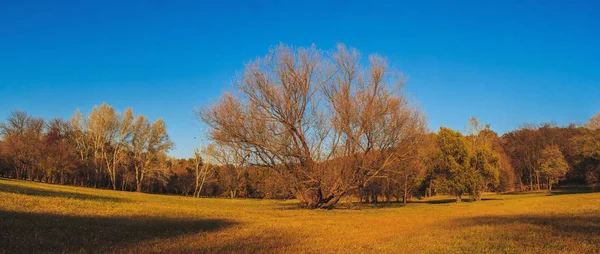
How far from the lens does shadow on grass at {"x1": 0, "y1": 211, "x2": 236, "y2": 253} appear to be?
739 cm

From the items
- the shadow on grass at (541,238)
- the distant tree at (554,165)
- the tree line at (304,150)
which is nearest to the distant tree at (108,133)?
the tree line at (304,150)

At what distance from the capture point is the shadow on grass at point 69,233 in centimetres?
739

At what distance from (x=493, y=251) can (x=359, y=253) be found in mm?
3074

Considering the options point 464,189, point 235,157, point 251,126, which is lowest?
point 464,189

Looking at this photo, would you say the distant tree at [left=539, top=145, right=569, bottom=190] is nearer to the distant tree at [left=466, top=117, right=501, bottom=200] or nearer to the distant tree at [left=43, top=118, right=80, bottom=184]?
the distant tree at [left=466, top=117, right=501, bottom=200]

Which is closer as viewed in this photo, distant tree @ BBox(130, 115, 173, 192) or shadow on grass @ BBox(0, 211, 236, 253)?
shadow on grass @ BBox(0, 211, 236, 253)

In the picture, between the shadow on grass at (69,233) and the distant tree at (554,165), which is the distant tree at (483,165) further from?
the shadow on grass at (69,233)

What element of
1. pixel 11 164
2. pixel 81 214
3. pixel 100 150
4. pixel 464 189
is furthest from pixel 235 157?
pixel 11 164

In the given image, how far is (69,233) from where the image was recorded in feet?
29.3

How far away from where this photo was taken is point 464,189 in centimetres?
4662

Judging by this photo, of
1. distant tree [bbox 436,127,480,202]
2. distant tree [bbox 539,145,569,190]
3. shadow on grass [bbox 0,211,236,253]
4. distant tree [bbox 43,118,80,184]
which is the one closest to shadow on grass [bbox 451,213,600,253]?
shadow on grass [bbox 0,211,236,253]

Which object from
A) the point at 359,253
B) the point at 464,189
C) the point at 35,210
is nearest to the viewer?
the point at 359,253

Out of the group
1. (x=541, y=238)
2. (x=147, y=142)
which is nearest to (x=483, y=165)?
(x=541, y=238)

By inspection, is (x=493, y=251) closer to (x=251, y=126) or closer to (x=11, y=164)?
(x=251, y=126)
